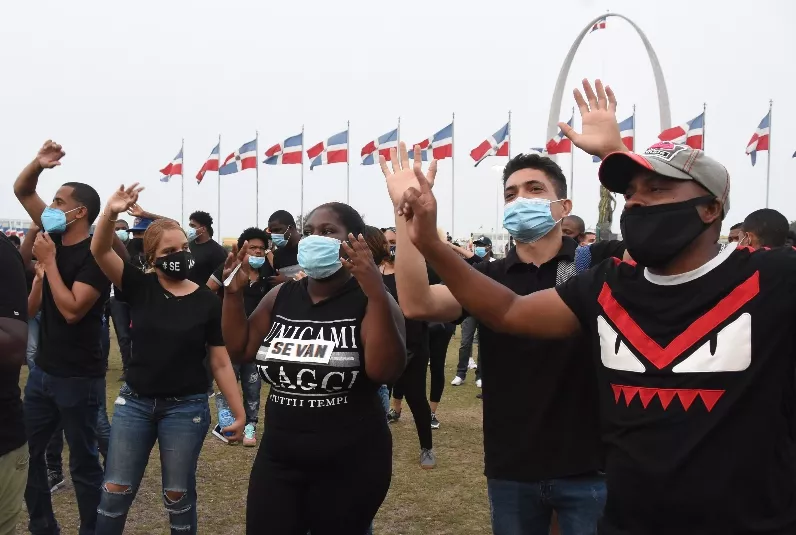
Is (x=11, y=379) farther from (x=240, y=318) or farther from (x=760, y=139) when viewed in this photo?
(x=760, y=139)

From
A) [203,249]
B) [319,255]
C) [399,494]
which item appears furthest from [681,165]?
[203,249]

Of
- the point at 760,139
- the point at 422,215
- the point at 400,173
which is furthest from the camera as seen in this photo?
the point at 760,139

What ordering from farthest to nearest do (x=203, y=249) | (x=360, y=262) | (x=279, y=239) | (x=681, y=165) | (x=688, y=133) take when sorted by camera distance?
(x=688, y=133) < (x=203, y=249) < (x=279, y=239) < (x=360, y=262) < (x=681, y=165)

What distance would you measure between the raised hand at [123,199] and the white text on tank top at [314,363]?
62.4 inches

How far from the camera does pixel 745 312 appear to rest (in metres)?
2.02

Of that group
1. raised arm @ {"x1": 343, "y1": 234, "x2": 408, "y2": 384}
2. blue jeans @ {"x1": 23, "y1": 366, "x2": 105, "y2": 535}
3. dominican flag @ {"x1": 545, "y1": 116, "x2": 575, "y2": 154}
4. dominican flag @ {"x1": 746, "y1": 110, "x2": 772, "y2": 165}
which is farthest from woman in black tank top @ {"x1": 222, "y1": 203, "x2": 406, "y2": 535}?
dominican flag @ {"x1": 746, "y1": 110, "x2": 772, "y2": 165}

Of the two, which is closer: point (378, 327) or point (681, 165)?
point (681, 165)

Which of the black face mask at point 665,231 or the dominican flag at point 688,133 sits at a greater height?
the dominican flag at point 688,133

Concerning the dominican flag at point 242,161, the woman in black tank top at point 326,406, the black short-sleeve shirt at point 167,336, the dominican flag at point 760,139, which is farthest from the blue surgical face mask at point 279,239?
the dominican flag at point 760,139

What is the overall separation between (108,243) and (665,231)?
10.9 feet

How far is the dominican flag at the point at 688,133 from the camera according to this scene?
2402 cm

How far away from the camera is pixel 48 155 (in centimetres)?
466

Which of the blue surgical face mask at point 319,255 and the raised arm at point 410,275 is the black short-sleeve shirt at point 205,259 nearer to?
the blue surgical face mask at point 319,255

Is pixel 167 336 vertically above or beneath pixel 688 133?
beneath
